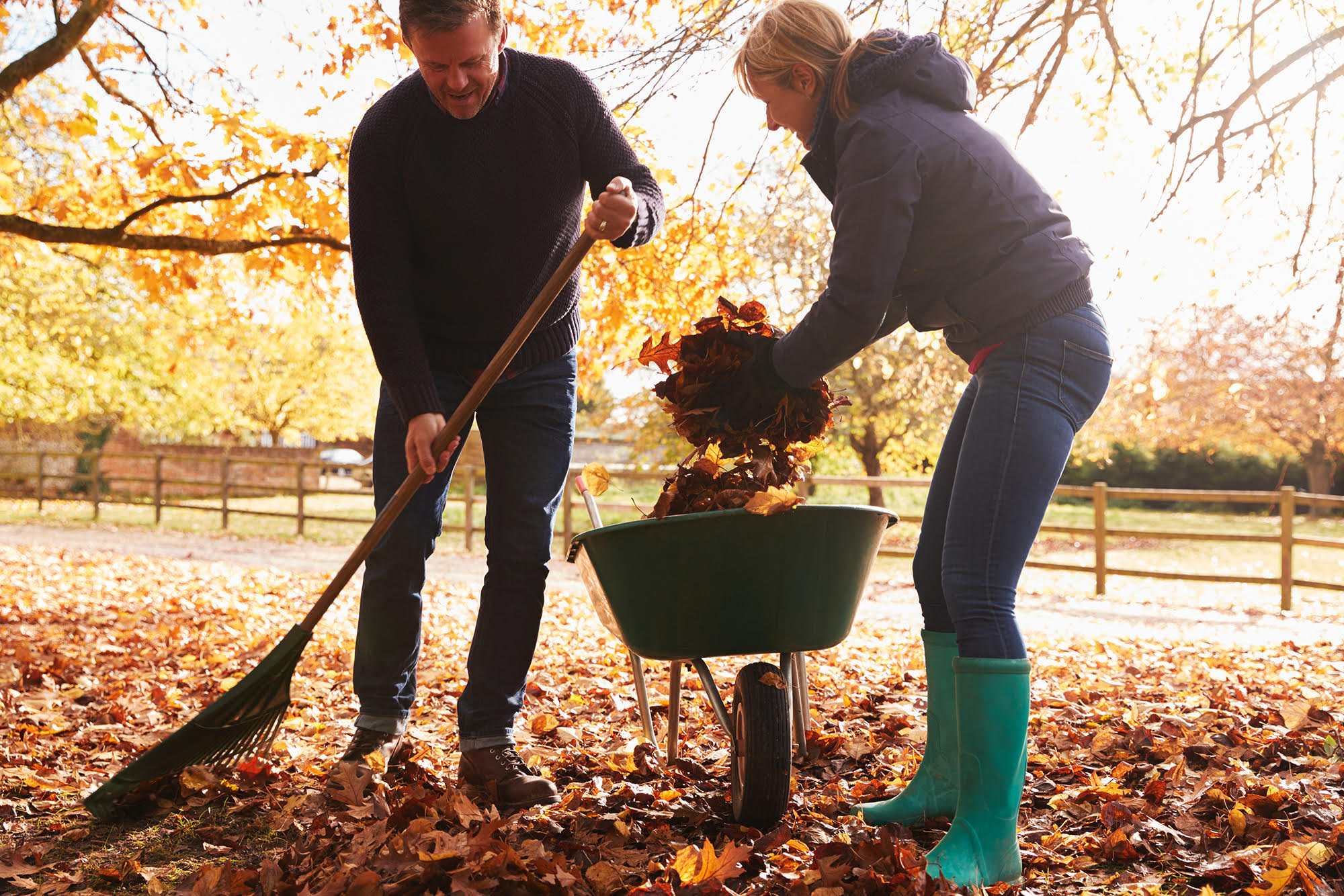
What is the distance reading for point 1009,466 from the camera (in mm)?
2033

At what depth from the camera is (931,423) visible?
16.2 metres

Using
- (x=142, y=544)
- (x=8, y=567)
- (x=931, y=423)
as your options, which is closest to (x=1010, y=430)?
(x=8, y=567)

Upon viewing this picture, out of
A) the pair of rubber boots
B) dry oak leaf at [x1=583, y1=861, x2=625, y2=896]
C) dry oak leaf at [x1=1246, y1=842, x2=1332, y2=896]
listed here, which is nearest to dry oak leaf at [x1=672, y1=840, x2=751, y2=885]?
dry oak leaf at [x1=583, y1=861, x2=625, y2=896]

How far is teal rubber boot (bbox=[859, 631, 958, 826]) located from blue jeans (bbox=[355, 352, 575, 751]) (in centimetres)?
95

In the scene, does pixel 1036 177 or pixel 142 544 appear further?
pixel 142 544

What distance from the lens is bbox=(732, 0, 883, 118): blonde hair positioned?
6.89 ft

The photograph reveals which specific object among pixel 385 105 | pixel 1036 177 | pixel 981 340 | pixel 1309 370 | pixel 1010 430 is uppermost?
pixel 1309 370

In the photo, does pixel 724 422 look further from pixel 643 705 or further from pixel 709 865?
pixel 643 705

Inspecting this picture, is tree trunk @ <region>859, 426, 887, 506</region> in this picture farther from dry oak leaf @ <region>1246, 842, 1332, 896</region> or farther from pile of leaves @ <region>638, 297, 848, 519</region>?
dry oak leaf @ <region>1246, 842, 1332, 896</region>

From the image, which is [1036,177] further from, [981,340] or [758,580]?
[758,580]

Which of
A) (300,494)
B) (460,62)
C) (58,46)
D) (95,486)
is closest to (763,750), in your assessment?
(460,62)

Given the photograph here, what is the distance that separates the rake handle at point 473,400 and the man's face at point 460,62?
431 millimetres

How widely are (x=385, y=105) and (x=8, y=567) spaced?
8.50m

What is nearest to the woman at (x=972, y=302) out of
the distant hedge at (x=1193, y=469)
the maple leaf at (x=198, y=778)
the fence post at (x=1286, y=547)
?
the maple leaf at (x=198, y=778)
